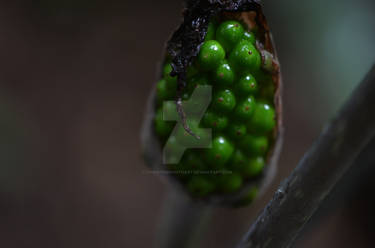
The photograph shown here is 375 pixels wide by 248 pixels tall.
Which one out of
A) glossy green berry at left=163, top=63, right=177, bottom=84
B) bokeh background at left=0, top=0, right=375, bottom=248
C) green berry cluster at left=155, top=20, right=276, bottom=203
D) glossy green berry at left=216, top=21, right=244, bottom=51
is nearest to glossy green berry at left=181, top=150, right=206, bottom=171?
green berry cluster at left=155, top=20, right=276, bottom=203

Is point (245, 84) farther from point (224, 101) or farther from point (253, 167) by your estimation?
point (253, 167)

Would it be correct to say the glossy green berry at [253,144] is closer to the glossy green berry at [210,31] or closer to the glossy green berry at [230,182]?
the glossy green berry at [230,182]

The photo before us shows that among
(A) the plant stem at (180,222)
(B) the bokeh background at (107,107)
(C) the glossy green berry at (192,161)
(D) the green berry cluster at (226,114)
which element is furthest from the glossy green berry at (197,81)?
(B) the bokeh background at (107,107)

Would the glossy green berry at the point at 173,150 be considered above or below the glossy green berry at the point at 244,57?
below

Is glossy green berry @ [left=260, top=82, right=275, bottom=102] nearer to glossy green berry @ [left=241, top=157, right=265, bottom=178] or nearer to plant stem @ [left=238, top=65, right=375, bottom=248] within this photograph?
glossy green berry @ [left=241, top=157, right=265, bottom=178]

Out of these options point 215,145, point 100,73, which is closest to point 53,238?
point 100,73

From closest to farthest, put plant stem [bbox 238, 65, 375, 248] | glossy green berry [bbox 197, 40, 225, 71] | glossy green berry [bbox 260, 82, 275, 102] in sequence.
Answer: plant stem [bbox 238, 65, 375, 248] < glossy green berry [bbox 197, 40, 225, 71] < glossy green berry [bbox 260, 82, 275, 102]
